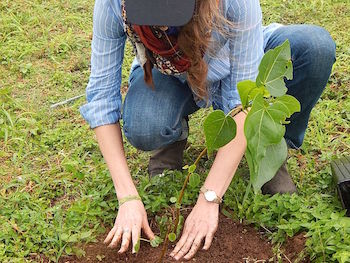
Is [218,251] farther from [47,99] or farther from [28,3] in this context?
[28,3]

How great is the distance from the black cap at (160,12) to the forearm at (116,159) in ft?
Result: 1.79

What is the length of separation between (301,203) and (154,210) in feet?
1.62

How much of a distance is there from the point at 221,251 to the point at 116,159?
1.48 ft

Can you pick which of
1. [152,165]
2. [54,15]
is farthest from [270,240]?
[54,15]

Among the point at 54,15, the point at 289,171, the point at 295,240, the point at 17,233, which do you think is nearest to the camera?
the point at 295,240

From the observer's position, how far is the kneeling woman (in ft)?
5.65

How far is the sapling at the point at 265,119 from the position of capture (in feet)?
4.00

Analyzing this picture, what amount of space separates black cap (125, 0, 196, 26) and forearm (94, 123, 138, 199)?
546mm

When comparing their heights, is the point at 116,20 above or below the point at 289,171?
above

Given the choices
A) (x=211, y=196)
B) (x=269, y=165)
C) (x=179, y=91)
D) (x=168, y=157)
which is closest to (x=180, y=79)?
(x=179, y=91)

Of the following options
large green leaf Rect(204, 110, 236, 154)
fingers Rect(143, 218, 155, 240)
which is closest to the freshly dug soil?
fingers Rect(143, 218, 155, 240)

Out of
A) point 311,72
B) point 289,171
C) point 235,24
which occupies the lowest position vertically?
point 289,171

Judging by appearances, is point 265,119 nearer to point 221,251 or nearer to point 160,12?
point 160,12

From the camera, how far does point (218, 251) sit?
2.01 m
